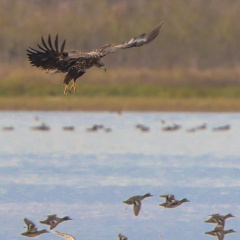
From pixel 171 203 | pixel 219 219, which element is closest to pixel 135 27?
pixel 171 203

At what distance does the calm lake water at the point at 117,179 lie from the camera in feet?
41.2

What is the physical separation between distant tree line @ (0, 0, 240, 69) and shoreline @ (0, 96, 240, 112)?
10.6 meters

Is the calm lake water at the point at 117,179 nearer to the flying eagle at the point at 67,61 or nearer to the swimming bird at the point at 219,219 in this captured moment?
the swimming bird at the point at 219,219

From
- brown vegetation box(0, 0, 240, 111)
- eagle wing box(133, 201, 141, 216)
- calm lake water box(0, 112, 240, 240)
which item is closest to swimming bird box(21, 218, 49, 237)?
calm lake water box(0, 112, 240, 240)

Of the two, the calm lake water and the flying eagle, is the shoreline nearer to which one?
the calm lake water

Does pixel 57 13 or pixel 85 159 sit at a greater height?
pixel 57 13

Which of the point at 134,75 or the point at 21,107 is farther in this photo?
the point at 134,75

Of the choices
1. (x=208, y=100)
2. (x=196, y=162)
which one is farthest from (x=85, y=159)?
(x=208, y=100)

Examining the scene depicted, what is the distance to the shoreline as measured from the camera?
3186 centimetres

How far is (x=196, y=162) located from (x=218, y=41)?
103ft

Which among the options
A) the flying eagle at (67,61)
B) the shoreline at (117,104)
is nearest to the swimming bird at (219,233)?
the flying eagle at (67,61)

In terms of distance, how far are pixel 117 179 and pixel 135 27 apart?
34.1 m

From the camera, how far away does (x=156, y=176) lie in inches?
655

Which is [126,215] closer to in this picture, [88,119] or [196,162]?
[196,162]
